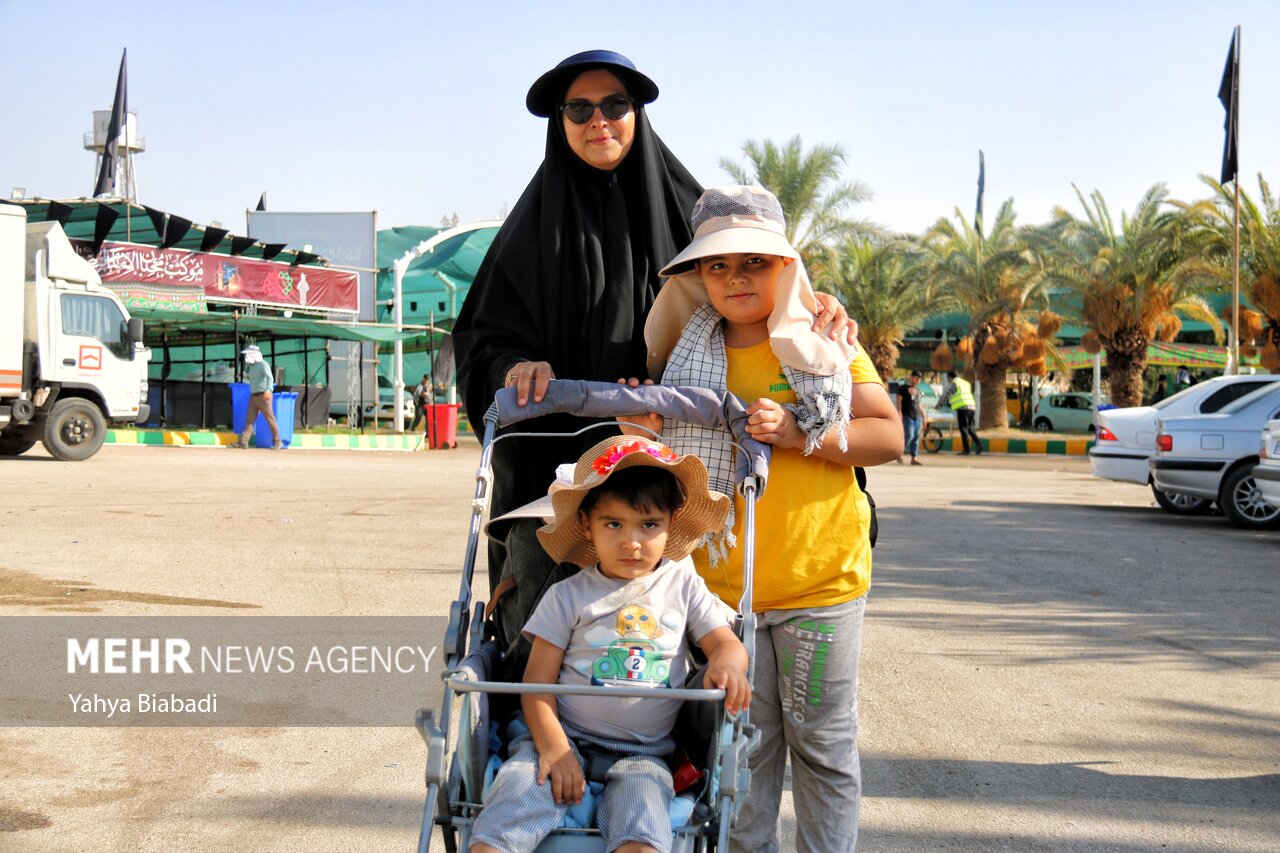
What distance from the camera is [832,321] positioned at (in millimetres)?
2840

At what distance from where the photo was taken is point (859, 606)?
9.54 feet

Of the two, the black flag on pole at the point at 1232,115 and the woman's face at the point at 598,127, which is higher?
the black flag on pole at the point at 1232,115

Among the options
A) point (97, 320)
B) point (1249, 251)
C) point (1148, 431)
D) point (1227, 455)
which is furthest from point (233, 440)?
point (1249, 251)

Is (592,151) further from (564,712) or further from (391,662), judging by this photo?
(391,662)

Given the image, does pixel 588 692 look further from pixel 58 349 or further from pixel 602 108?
pixel 58 349

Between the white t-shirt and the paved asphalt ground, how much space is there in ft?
4.56

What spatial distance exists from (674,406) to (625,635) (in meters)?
0.53

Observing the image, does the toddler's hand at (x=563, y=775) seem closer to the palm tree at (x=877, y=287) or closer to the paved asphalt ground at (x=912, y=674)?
the paved asphalt ground at (x=912, y=674)

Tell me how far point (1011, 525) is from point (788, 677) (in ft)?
32.8

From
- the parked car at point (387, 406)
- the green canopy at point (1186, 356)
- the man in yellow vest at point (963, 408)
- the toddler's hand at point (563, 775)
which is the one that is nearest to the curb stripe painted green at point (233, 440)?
the parked car at point (387, 406)

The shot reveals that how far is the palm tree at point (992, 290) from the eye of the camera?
110 ft

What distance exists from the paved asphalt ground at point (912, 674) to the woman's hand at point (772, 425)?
5.24 feet

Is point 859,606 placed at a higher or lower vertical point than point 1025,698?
higher

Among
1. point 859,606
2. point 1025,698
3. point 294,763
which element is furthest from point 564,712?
point 1025,698
